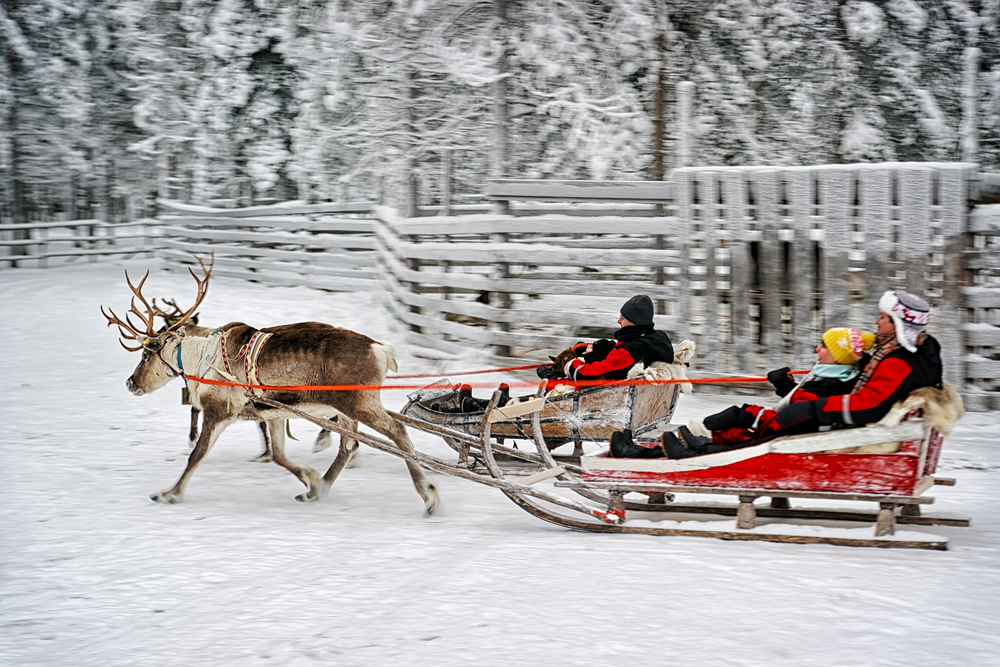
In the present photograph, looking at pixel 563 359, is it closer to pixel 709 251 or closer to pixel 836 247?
pixel 709 251

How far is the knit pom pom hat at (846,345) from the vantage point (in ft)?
16.6

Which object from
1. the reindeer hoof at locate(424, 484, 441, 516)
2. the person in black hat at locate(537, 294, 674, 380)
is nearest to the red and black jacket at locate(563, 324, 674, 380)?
the person in black hat at locate(537, 294, 674, 380)

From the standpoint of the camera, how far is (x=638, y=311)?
6070 millimetres

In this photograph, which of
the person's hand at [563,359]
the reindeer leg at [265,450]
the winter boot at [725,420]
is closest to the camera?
the winter boot at [725,420]

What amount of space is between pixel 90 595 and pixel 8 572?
2.22 ft

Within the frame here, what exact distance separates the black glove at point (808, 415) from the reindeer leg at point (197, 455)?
3.53 metres

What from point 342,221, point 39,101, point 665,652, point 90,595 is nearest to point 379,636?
point 665,652

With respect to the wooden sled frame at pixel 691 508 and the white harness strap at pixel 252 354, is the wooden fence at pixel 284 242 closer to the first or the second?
the white harness strap at pixel 252 354

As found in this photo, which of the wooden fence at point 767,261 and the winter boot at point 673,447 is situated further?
the wooden fence at point 767,261

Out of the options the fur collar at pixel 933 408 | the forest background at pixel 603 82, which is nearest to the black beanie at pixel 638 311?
the fur collar at pixel 933 408

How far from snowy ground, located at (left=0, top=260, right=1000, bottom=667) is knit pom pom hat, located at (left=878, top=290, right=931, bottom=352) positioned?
42.1 inches

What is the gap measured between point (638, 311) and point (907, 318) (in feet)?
5.68

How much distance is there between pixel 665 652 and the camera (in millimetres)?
3693

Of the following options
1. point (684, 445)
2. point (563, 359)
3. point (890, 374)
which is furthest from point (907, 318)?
point (563, 359)
